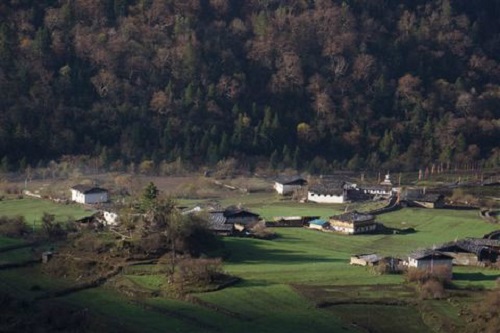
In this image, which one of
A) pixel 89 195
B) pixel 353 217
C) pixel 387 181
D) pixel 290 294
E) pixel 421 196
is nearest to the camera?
pixel 290 294

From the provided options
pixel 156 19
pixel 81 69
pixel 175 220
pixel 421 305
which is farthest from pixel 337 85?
pixel 421 305

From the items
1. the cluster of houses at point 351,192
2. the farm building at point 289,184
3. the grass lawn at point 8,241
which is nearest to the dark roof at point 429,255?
the grass lawn at point 8,241

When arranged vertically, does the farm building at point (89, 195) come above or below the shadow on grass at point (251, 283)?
above

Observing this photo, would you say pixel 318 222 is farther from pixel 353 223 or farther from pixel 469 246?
pixel 469 246

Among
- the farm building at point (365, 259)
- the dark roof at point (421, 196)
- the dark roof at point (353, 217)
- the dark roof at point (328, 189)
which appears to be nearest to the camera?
the farm building at point (365, 259)

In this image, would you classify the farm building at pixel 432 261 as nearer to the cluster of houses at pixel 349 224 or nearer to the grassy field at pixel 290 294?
the grassy field at pixel 290 294

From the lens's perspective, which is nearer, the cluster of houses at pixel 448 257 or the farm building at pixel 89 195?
the cluster of houses at pixel 448 257

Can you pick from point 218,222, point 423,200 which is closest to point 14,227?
point 218,222
